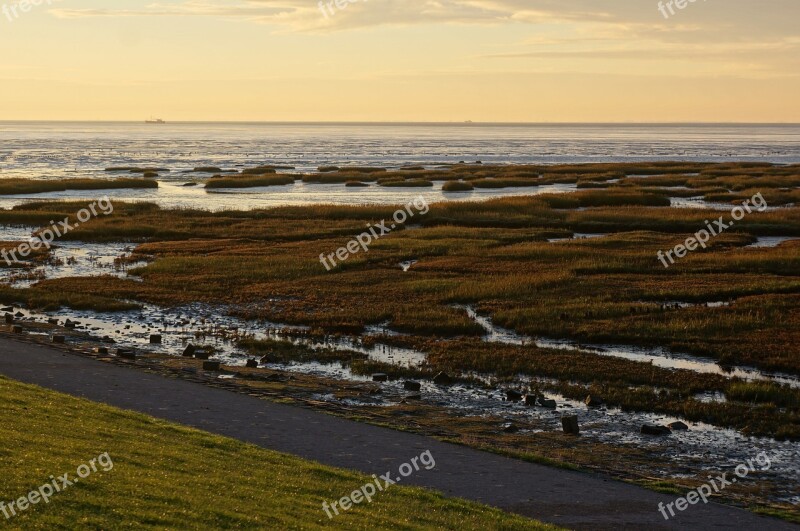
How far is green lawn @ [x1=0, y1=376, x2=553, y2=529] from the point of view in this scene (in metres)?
12.9

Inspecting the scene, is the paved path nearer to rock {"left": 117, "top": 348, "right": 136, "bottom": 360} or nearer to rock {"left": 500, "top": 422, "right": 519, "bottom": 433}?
rock {"left": 117, "top": 348, "right": 136, "bottom": 360}

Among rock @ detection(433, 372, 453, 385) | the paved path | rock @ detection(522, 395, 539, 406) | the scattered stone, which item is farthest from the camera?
the scattered stone

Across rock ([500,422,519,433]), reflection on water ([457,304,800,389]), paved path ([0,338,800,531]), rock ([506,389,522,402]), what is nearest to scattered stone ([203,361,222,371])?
paved path ([0,338,800,531])

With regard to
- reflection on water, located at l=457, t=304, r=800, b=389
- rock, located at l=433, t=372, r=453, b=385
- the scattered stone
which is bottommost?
rock, located at l=433, t=372, r=453, b=385

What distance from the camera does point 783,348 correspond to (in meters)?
31.4

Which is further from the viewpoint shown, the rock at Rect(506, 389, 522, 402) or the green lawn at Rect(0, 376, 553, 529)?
the rock at Rect(506, 389, 522, 402)

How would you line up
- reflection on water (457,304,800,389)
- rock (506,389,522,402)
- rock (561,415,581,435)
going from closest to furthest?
rock (561,415,581,435)
rock (506,389,522,402)
reflection on water (457,304,800,389)

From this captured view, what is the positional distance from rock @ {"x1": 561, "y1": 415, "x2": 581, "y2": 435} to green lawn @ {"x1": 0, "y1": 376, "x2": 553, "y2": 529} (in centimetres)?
681

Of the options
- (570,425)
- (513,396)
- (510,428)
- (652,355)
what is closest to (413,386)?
(513,396)

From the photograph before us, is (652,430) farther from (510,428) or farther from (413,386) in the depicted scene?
(413,386)

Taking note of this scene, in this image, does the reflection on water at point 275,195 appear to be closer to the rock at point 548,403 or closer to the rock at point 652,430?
the rock at point 548,403

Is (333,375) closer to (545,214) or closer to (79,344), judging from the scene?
(79,344)

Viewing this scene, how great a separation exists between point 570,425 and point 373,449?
539 centimetres

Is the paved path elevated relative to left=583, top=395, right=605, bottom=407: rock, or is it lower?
elevated
